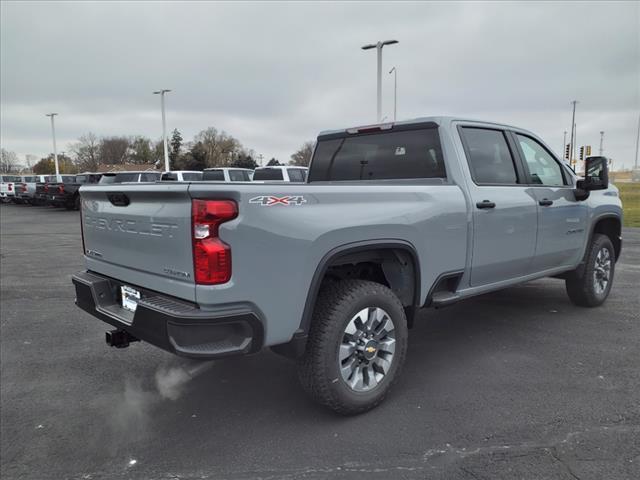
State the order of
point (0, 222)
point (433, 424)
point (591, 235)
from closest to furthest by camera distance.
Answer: point (433, 424) < point (591, 235) < point (0, 222)

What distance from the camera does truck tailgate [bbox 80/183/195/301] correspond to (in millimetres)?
2645

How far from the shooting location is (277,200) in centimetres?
271

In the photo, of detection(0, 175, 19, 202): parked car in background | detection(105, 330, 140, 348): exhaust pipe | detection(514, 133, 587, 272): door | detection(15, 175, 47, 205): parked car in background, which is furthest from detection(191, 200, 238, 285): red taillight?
detection(0, 175, 19, 202): parked car in background

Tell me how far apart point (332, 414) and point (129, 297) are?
5.00ft

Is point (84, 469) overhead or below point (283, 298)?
below

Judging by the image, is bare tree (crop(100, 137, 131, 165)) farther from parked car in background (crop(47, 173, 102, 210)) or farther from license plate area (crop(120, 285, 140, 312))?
license plate area (crop(120, 285, 140, 312))

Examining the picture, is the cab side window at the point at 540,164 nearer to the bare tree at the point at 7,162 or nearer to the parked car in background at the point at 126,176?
the parked car in background at the point at 126,176

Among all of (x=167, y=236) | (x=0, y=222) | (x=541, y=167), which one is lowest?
(x=0, y=222)

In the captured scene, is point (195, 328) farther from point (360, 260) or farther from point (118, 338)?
point (360, 260)

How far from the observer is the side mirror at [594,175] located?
16.3ft

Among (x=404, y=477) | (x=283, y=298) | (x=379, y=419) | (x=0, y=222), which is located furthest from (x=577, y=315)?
(x=0, y=222)

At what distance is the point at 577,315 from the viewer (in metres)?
5.45

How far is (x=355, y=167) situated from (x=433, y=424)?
2.41 meters

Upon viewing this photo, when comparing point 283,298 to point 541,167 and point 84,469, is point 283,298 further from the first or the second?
point 541,167
